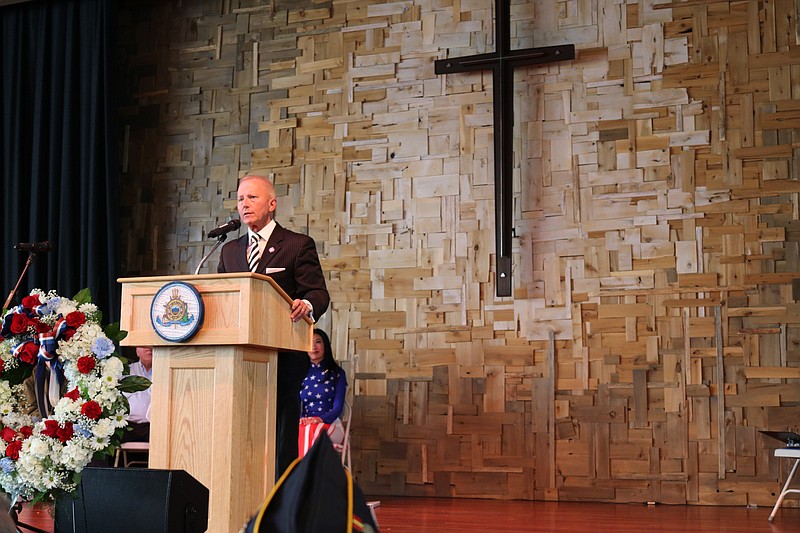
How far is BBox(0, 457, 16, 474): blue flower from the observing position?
2826mm

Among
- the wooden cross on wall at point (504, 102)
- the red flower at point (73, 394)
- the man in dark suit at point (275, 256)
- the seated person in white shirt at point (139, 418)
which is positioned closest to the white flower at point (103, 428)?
the red flower at point (73, 394)

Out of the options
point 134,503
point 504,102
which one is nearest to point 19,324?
point 134,503

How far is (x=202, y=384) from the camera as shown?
3.25m

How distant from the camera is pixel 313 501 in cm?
145

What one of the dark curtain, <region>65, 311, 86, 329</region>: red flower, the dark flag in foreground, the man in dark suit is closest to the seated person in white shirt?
the dark curtain

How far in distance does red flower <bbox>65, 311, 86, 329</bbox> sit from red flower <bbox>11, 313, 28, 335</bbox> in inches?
5.7

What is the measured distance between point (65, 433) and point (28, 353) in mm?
308

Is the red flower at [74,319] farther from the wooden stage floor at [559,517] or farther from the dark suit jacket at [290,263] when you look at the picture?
the wooden stage floor at [559,517]

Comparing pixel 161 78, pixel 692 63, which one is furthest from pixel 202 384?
pixel 161 78

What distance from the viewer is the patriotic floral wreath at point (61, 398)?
2809 mm

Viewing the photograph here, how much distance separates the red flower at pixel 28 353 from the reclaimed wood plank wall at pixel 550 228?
3.84 metres

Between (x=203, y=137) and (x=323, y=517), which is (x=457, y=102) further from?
(x=323, y=517)

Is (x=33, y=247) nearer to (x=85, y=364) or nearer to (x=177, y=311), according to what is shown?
(x=177, y=311)

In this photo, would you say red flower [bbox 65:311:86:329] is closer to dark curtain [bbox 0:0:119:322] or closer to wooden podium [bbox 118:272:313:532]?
wooden podium [bbox 118:272:313:532]
